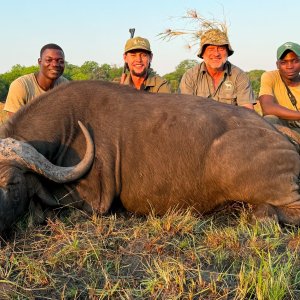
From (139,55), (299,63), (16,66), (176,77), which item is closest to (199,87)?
(139,55)

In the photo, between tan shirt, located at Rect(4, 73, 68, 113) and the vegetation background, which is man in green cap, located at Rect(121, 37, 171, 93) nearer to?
tan shirt, located at Rect(4, 73, 68, 113)

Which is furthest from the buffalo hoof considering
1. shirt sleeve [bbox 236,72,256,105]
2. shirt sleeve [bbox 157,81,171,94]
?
shirt sleeve [bbox 157,81,171,94]

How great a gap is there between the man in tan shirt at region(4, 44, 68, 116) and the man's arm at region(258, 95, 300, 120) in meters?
3.11

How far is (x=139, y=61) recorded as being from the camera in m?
7.35

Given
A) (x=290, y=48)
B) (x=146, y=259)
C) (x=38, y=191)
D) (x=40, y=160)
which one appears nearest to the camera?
(x=146, y=259)

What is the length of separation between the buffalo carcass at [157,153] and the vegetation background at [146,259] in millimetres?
265

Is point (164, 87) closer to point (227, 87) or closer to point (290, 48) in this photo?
point (227, 87)

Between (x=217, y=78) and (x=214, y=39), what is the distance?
622 mm

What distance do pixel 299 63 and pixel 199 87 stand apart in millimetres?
1573

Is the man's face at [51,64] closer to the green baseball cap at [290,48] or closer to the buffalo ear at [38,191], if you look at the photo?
the buffalo ear at [38,191]

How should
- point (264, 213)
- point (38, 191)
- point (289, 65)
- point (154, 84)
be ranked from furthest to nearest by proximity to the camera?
point (154, 84), point (289, 65), point (264, 213), point (38, 191)

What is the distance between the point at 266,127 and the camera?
483 cm

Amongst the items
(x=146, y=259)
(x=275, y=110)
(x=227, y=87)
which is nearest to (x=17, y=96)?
(x=227, y=87)

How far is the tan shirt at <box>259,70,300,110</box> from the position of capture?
743cm
